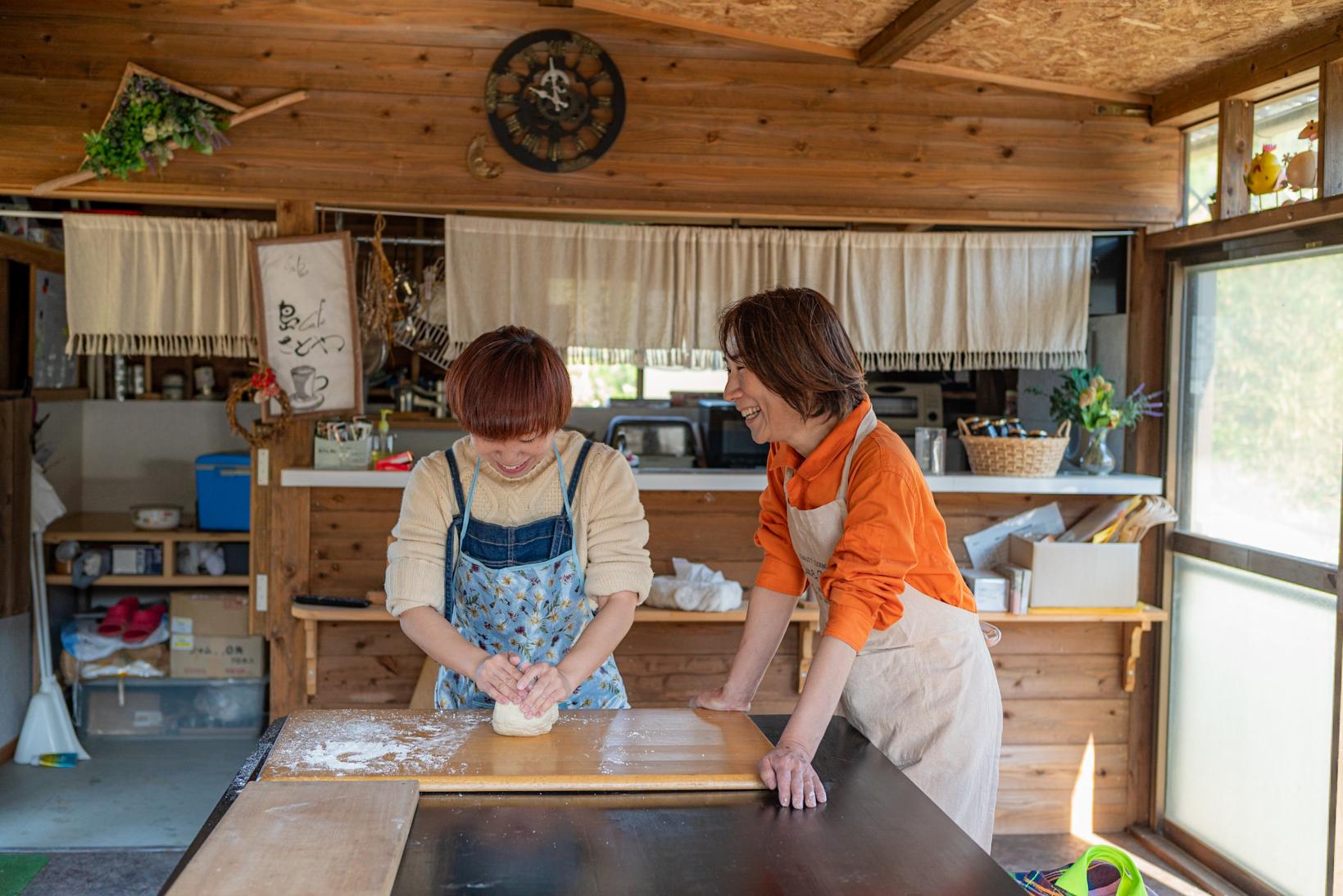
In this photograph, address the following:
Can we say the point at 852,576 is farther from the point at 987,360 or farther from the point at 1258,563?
the point at 987,360

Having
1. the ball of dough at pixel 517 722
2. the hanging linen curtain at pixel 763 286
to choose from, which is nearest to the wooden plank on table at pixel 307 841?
the ball of dough at pixel 517 722

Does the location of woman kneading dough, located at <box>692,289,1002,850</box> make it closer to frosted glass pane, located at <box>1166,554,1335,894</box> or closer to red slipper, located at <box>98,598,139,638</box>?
frosted glass pane, located at <box>1166,554,1335,894</box>

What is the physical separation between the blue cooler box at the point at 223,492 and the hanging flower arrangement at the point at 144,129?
1811mm

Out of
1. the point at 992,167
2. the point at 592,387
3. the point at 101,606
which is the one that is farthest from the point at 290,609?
the point at 592,387

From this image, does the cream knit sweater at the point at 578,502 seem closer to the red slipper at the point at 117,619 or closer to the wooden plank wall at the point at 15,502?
the wooden plank wall at the point at 15,502

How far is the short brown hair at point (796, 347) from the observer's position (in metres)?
1.92

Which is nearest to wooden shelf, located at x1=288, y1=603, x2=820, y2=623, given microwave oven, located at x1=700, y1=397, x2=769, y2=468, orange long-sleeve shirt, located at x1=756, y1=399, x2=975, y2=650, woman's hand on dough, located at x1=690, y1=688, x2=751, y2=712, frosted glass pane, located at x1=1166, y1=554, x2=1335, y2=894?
microwave oven, located at x1=700, y1=397, x2=769, y2=468

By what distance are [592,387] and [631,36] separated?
3.86m

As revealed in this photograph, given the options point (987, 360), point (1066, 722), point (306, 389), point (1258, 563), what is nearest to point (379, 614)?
point (306, 389)

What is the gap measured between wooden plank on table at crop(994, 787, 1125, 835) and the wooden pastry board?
2.55 metres

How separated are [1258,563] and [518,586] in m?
2.59

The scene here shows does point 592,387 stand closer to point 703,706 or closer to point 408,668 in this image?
point 408,668

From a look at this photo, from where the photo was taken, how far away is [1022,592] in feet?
13.3

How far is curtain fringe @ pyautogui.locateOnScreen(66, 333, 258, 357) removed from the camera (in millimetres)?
4074
